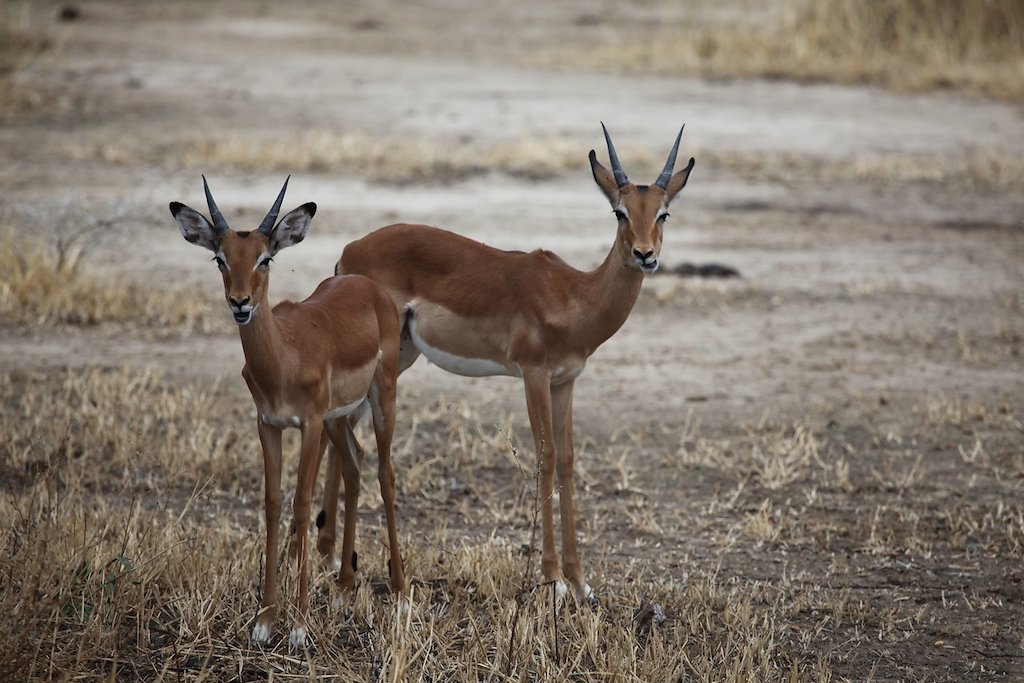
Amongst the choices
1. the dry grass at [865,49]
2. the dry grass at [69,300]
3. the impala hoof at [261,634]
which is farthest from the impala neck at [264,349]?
the dry grass at [865,49]

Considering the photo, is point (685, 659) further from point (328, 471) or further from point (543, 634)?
point (328, 471)

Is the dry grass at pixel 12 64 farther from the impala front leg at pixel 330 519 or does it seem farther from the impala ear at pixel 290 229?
the impala ear at pixel 290 229

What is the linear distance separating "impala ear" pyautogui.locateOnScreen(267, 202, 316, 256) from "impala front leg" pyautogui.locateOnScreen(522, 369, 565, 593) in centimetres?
133

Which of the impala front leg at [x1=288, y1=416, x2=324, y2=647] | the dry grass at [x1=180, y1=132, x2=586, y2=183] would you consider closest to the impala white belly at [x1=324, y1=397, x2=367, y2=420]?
the impala front leg at [x1=288, y1=416, x2=324, y2=647]

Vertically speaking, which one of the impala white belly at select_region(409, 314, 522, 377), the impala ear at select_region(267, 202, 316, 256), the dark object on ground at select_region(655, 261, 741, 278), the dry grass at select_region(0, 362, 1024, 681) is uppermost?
the impala ear at select_region(267, 202, 316, 256)

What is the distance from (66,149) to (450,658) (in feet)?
36.0

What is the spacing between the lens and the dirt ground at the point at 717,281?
22.7ft

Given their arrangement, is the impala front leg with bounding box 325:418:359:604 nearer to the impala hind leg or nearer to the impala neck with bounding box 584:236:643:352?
the impala hind leg

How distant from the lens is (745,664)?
17.5ft

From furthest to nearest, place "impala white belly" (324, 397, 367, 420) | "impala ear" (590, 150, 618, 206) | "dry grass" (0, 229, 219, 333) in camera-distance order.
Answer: "dry grass" (0, 229, 219, 333) < "impala ear" (590, 150, 618, 206) < "impala white belly" (324, 397, 367, 420)

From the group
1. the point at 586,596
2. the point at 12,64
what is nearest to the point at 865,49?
the point at 12,64

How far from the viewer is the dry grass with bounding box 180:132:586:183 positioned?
14.6 m

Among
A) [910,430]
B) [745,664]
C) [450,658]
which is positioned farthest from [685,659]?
Result: [910,430]

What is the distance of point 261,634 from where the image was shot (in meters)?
5.34
